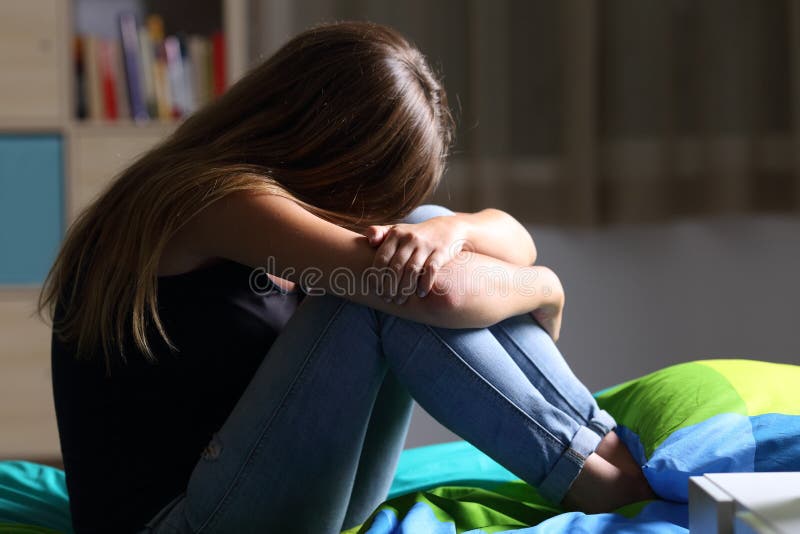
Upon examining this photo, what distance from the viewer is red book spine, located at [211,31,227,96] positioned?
2.15 metres

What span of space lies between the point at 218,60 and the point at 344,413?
1.40 m

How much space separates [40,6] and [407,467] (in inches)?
Result: 55.8

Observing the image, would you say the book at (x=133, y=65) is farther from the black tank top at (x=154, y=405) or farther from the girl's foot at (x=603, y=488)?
the girl's foot at (x=603, y=488)

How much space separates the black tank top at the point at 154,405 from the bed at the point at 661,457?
16 centimetres

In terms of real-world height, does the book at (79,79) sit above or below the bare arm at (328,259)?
above

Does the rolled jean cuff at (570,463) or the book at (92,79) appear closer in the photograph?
the rolled jean cuff at (570,463)

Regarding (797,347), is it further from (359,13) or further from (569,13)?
(359,13)

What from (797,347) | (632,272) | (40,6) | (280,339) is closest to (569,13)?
(632,272)

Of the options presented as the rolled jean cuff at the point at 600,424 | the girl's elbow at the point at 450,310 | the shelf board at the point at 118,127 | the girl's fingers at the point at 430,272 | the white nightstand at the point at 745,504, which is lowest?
the rolled jean cuff at the point at 600,424

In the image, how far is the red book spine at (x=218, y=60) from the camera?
7.05 feet

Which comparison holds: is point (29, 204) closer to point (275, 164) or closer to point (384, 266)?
point (275, 164)

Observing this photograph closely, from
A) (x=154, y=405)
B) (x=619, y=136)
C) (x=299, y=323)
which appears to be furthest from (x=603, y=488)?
(x=619, y=136)

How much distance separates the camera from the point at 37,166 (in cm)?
209

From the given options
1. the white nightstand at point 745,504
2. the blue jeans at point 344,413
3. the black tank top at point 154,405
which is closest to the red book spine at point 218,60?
the black tank top at point 154,405
